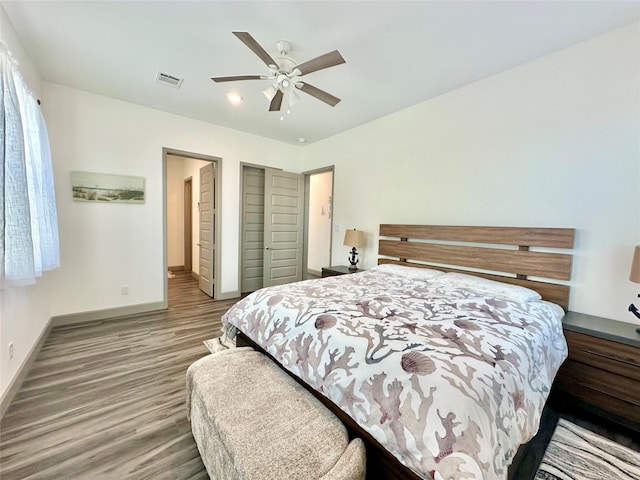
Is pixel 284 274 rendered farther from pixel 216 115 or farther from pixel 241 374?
pixel 241 374

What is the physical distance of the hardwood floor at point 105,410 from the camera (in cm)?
140

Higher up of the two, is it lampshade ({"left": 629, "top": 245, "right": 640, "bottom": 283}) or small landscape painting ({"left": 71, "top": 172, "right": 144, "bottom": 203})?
small landscape painting ({"left": 71, "top": 172, "right": 144, "bottom": 203})

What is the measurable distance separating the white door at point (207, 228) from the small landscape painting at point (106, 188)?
1.04m

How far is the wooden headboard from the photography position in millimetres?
2195

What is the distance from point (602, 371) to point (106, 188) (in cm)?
511

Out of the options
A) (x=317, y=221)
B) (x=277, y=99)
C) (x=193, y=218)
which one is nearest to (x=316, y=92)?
(x=277, y=99)

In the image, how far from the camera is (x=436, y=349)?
117 cm

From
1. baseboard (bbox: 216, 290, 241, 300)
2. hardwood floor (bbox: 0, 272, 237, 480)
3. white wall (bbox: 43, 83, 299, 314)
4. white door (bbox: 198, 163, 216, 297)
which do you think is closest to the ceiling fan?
white wall (bbox: 43, 83, 299, 314)

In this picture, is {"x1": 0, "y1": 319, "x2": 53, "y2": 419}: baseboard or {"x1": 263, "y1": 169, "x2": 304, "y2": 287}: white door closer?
{"x1": 0, "y1": 319, "x2": 53, "y2": 419}: baseboard

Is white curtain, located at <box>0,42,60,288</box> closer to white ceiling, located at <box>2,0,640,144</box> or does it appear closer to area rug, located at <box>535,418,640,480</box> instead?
white ceiling, located at <box>2,0,640,144</box>

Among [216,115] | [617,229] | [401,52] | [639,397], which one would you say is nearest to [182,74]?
[216,115]

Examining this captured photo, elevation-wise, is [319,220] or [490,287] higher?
[319,220]

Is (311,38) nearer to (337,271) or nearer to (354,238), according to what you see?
(354,238)

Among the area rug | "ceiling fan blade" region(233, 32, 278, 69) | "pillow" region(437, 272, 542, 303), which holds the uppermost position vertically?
"ceiling fan blade" region(233, 32, 278, 69)
